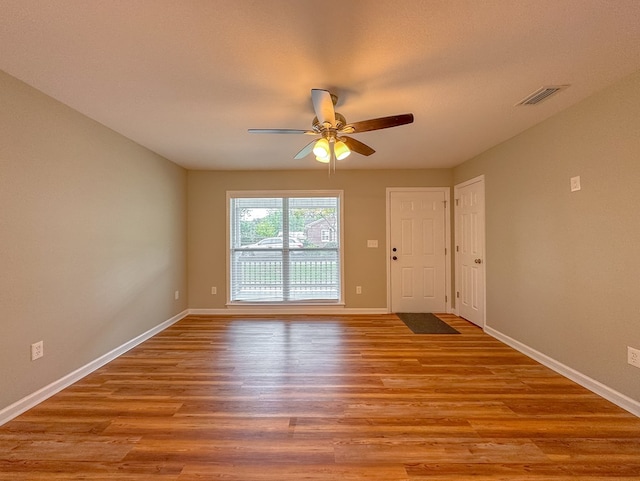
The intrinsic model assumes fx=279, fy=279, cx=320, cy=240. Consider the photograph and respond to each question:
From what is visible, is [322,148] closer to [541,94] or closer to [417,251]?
[541,94]

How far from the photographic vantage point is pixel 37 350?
212cm

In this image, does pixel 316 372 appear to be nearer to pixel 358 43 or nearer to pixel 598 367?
pixel 598 367

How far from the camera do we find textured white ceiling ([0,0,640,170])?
1.41 m

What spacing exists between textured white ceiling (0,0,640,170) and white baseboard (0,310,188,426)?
2.30 metres

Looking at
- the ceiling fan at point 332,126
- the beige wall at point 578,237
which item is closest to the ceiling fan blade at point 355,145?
the ceiling fan at point 332,126

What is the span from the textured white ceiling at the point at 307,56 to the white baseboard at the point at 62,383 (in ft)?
7.53

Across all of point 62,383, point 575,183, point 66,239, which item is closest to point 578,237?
point 575,183

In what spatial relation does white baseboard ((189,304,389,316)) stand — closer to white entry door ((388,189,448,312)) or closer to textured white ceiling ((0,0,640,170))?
white entry door ((388,189,448,312))

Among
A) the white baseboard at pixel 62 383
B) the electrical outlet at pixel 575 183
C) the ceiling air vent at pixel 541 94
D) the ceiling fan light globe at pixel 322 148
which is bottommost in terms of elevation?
the white baseboard at pixel 62 383

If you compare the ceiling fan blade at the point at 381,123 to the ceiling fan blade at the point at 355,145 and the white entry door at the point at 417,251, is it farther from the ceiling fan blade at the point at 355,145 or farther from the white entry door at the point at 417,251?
the white entry door at the point at 417,251

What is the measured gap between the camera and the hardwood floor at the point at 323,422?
1512 mm

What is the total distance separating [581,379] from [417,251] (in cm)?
255

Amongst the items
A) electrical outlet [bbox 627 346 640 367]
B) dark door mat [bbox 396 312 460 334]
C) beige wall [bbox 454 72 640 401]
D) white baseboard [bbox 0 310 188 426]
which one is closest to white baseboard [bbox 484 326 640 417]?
beige wall [bbox 454 72 640 401]

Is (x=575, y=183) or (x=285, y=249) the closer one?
(x=575, y=183)
